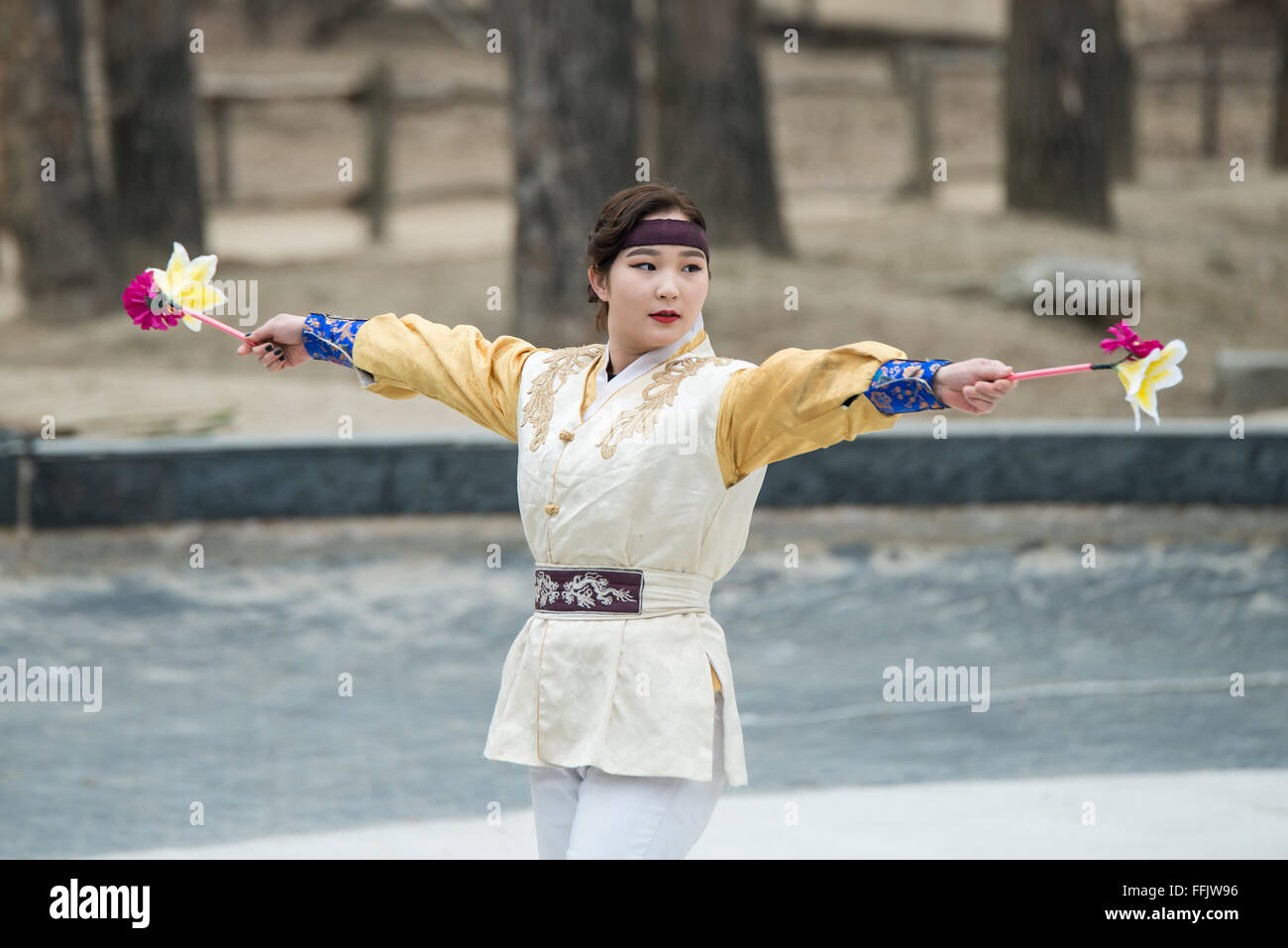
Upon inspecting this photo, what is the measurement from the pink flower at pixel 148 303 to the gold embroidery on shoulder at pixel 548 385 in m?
0.73

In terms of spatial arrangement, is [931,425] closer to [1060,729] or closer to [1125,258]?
[1060,729]

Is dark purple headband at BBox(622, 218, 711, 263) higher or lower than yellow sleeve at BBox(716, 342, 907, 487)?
higher

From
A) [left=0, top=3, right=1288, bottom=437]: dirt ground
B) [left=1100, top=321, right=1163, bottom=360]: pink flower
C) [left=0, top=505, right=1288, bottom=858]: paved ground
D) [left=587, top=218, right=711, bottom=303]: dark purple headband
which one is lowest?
[left=0, top=505, right=1288, bottom=858]: paved ground

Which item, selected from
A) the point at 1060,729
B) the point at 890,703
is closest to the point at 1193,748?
the point at 1060,729

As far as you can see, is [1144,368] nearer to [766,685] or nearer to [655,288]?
[655,288]

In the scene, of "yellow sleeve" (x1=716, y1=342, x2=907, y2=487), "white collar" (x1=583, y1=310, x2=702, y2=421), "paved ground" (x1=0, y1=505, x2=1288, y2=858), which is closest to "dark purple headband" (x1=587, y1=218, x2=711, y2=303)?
"white collar" (x1=583, y1=310, x2=702, y2=421)

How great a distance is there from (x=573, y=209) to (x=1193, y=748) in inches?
269

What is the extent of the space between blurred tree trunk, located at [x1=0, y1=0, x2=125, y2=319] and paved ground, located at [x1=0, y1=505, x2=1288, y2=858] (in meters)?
6.19

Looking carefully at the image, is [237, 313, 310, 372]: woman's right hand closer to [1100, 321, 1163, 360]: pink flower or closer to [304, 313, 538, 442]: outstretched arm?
[304, 313, 538, 442]: outstretched arm

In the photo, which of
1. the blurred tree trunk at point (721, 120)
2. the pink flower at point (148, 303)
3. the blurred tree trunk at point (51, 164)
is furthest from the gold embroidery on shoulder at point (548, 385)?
the blurred tree trunk at point (51, 164)

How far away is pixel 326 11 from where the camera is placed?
29.2 m

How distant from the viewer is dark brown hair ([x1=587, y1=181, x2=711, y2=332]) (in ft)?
10.2

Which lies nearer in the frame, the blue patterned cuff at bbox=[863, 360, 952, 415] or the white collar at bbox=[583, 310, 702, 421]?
the blue patterned cuff at bbox=[863, 360, 952, 415]

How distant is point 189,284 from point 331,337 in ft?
0.94
